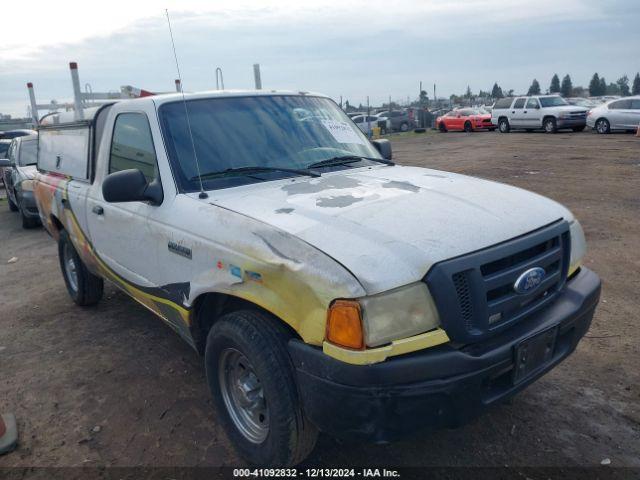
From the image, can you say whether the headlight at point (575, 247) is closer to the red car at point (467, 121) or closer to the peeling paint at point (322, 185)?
the peeling paint at point (322, 185)

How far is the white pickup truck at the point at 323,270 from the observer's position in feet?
6.95

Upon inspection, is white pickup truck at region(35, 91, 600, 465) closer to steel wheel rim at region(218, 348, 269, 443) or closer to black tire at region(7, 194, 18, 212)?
steel wheel rim at region(218, 348, 269, 443)

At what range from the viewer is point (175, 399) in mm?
3518

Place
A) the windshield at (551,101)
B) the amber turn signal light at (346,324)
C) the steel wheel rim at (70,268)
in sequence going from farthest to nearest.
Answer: the windshield at (551,101), the steel wheel rim at (70,268), the amber turn signal light at (346,324)

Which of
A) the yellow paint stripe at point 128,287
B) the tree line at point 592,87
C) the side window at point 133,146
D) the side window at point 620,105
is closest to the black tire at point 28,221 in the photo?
the yellow paint stripe at point 128,287

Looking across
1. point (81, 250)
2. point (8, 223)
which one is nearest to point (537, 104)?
point (8, 223)

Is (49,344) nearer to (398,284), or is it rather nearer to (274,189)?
(274,189)

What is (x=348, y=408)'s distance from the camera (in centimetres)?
212

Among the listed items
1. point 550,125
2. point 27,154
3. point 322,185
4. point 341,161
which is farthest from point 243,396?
point 550,125

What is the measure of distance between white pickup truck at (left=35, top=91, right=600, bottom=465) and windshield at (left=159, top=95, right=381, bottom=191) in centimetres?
1

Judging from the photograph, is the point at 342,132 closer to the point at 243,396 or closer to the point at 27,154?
the point at 243,396

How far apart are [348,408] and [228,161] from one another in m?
1.74

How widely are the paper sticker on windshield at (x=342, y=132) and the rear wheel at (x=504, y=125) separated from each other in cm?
2411

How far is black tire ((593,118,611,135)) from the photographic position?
70.4 ft
